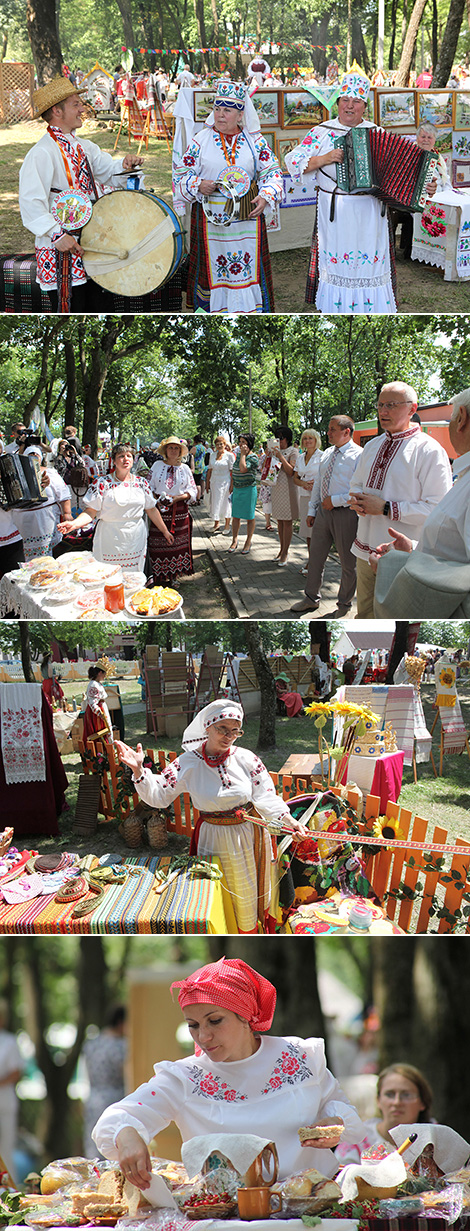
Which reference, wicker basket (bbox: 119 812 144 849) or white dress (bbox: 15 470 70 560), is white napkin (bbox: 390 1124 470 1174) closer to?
wicker basket (bbox: 119 812 144 849)

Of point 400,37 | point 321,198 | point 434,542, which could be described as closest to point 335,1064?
point 434,542

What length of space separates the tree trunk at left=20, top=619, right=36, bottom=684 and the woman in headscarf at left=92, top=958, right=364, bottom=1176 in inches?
45.8

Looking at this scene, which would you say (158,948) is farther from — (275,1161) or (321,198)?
(321,198)

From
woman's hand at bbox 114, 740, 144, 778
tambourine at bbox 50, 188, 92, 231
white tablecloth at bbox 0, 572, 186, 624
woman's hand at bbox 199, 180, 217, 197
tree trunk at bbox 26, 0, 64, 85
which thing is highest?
tree trunk at bbox 26, 0, 64, 85

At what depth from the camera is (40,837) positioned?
10.5 feet

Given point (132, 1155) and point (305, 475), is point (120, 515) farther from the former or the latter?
point (132, 1155)

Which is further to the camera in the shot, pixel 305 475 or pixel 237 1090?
pixel 305 475

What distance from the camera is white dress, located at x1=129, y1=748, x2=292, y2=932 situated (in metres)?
3.07

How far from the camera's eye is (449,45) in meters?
6.85

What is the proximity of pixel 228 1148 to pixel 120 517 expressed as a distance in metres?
2.03

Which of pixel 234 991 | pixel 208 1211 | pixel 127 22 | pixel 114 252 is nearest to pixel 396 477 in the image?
pixel 234 991

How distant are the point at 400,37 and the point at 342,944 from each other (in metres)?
6.61

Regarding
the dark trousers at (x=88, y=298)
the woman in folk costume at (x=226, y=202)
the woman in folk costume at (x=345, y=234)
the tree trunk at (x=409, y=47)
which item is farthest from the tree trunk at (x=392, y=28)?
the dark trousers at (x=88, y=298)

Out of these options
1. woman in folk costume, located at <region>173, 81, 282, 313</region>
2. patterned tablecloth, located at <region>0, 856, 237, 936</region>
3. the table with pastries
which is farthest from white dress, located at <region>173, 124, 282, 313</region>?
patterned tablecloth, located at <region>0, 856, 237, 936</region>
